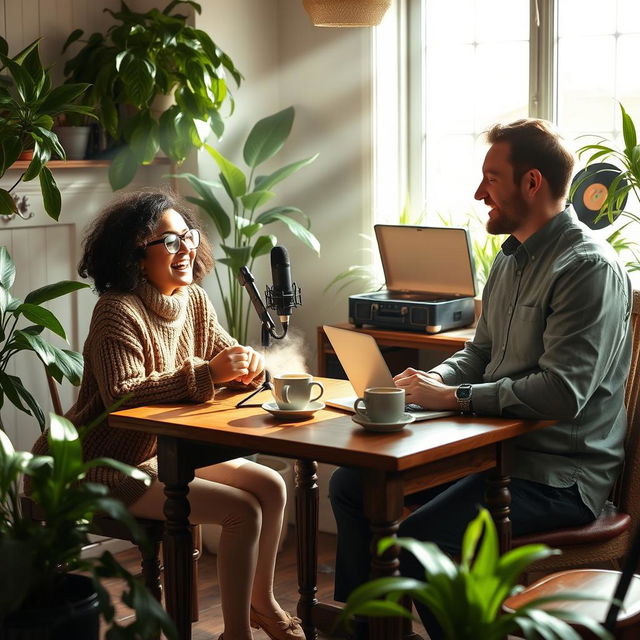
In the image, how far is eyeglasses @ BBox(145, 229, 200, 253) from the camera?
3.06 metres

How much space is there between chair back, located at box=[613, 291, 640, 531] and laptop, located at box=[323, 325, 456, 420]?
0.57 meters

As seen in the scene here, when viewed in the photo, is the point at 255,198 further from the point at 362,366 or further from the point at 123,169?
the point at 362,366

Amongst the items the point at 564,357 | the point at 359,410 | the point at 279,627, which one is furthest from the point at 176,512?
the point at 564,357

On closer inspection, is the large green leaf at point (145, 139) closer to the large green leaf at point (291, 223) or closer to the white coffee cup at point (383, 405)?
the large green leaf at point (291, 223)

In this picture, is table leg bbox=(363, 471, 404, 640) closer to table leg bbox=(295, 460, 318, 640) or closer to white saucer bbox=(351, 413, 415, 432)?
white saucer bbox=(351, 413, 415, 432)

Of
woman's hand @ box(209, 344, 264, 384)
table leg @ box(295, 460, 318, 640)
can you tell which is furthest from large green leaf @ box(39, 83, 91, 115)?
table leg @ box(295, 460, 318, 640)

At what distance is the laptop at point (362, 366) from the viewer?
101 inches

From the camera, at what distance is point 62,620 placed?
1.81 meters

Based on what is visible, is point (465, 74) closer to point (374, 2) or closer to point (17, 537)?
point (374, 2)

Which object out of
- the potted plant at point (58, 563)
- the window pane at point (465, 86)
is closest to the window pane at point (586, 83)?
the window pane at point (465, 86)

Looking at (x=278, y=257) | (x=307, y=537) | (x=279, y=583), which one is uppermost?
(x=278, y=257)

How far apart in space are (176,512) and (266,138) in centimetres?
196

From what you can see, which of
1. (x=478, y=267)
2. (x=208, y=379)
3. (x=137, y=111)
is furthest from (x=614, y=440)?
(x=137, y=111)

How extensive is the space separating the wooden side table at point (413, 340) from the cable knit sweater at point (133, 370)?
30.8 inches
